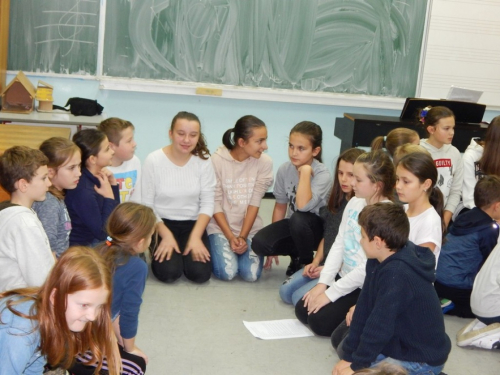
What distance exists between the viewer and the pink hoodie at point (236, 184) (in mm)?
3840

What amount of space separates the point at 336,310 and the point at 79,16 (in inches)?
122

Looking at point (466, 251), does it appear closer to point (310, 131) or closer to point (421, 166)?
point (421, 166)

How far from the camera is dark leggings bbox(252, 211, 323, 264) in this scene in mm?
3602

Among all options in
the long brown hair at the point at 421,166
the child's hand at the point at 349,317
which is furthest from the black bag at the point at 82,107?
the child's hand at the point at 349,317

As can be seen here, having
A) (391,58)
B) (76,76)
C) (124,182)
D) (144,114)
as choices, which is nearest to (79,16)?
(76,76)

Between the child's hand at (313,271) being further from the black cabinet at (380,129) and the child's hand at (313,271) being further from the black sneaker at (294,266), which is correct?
the black cabinet at (380,129)

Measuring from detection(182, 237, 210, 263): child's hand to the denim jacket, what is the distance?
188 centimetres

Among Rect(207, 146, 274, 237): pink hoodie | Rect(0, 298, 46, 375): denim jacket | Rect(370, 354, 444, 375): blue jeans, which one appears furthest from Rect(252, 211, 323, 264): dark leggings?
Rect(0, 298, 46, 375): denim jacket

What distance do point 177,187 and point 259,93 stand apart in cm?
181

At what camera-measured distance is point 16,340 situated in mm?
1674

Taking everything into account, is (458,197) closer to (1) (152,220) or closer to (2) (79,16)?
(1) (152,220)

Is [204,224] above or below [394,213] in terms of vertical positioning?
below

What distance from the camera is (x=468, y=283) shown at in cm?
339

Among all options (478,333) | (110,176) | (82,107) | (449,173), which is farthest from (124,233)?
(449,173)
